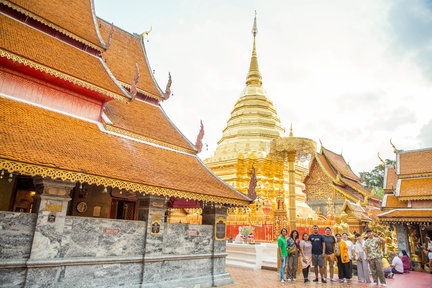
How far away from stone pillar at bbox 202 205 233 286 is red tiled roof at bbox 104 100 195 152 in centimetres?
209

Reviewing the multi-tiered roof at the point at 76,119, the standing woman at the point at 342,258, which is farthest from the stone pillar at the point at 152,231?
the standing woman at the point at 342,258

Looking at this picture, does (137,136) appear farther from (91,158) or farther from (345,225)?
(345,225)

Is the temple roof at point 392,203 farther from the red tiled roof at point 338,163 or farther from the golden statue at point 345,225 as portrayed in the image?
the golden statue at point 345,225

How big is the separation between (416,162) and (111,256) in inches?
682

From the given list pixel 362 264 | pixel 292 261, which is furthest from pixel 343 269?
pixel 292 261

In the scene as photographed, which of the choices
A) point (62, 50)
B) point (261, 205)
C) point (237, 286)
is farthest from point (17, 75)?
point (261, 205)

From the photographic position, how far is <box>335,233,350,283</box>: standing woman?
868cm

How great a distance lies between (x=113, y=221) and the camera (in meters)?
6.51

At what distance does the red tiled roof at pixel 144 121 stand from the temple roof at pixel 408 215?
1150 cm

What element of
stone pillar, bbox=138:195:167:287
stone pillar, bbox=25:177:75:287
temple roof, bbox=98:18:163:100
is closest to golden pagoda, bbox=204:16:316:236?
temple roof, bbox=98:18:163:100

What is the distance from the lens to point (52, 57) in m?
7.25

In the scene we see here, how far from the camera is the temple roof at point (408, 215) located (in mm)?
14172

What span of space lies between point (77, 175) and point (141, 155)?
234 centimetres

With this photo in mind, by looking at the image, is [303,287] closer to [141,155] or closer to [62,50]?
[141,155]
